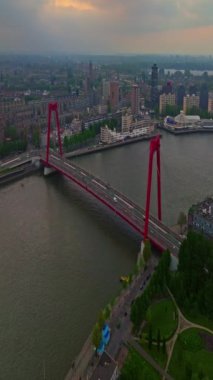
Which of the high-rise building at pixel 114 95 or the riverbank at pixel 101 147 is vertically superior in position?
the high-rise building at pixel 114 95

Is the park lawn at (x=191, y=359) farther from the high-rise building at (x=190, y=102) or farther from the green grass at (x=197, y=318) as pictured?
the high-rise building at (x=190, y=102)

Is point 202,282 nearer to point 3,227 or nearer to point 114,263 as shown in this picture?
point 114,263

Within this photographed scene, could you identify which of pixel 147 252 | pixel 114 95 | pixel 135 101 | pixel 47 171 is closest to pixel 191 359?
pixel 147 252

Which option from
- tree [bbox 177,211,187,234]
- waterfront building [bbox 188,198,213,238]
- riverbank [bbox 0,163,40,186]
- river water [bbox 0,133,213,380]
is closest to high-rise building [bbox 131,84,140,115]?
river water [bbox 0,133,213,380]

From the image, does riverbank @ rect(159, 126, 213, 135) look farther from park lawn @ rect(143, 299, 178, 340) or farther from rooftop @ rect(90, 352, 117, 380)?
rooftop @ rect(90, 352, 117, 380)

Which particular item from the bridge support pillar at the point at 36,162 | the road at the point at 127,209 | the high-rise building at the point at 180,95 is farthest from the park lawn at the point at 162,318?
the high-rise building at the point at 180,95

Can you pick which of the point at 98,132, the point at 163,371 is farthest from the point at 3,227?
the point at 98,132
